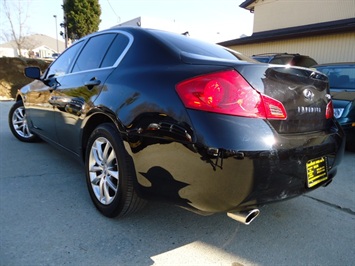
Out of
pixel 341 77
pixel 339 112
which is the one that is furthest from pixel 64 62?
pixel 341 77

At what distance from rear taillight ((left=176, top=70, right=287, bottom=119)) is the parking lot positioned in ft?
3.26

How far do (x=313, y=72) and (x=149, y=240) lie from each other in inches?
66.8

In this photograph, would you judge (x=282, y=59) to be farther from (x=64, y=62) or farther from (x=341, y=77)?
(x=64, y=62)

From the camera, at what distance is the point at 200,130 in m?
1.67

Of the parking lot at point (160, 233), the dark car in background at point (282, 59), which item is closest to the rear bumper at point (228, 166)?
the parking lot at point (160, 233)

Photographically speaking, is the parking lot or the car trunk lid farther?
the parking lot

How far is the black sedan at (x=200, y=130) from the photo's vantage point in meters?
1.67

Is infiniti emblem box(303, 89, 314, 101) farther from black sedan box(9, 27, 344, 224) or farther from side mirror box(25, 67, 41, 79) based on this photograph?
side mirror box(25, 67, 41, 79)

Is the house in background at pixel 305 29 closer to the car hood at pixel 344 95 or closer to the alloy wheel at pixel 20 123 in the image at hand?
the car hood at pixel 344 95

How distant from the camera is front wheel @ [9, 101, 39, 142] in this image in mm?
4688

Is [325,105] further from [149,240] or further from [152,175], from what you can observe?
[149,240]

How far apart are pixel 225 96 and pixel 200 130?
251 mm

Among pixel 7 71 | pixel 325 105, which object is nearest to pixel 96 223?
pixel 325 105

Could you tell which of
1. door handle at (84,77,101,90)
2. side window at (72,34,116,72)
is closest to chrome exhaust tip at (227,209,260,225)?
door handle at (84,77,101,90)
